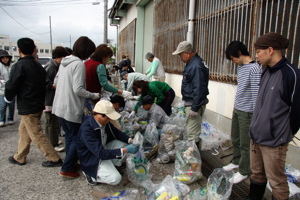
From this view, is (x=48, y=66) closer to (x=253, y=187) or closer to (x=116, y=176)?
(x=116, y=176)

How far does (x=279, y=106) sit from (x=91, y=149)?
193 cm

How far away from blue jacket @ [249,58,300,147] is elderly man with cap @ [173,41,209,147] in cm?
117

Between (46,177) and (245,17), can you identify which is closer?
(46,177)

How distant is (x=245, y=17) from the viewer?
372 centimetres

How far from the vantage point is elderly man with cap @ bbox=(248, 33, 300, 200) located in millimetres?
1698

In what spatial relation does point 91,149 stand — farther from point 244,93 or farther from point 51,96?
point 244,93

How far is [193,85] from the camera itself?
121 inches

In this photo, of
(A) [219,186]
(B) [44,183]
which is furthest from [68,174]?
(A) [219,186]

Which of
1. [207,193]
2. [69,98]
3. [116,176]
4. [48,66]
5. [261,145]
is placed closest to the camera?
[261,145]

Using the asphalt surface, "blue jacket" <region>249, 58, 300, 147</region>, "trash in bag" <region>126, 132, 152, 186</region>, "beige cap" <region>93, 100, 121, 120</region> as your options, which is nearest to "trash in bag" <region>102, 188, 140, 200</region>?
the asphalt surface

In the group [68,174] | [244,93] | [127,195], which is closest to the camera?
[127,195]

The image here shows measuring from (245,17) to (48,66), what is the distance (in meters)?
3.55

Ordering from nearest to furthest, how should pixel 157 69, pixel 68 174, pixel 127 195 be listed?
1. pixel 127 195
2. pixel 68 174
3. pixel 157 69

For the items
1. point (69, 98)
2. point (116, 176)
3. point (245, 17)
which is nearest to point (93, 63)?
point (69, 98)
